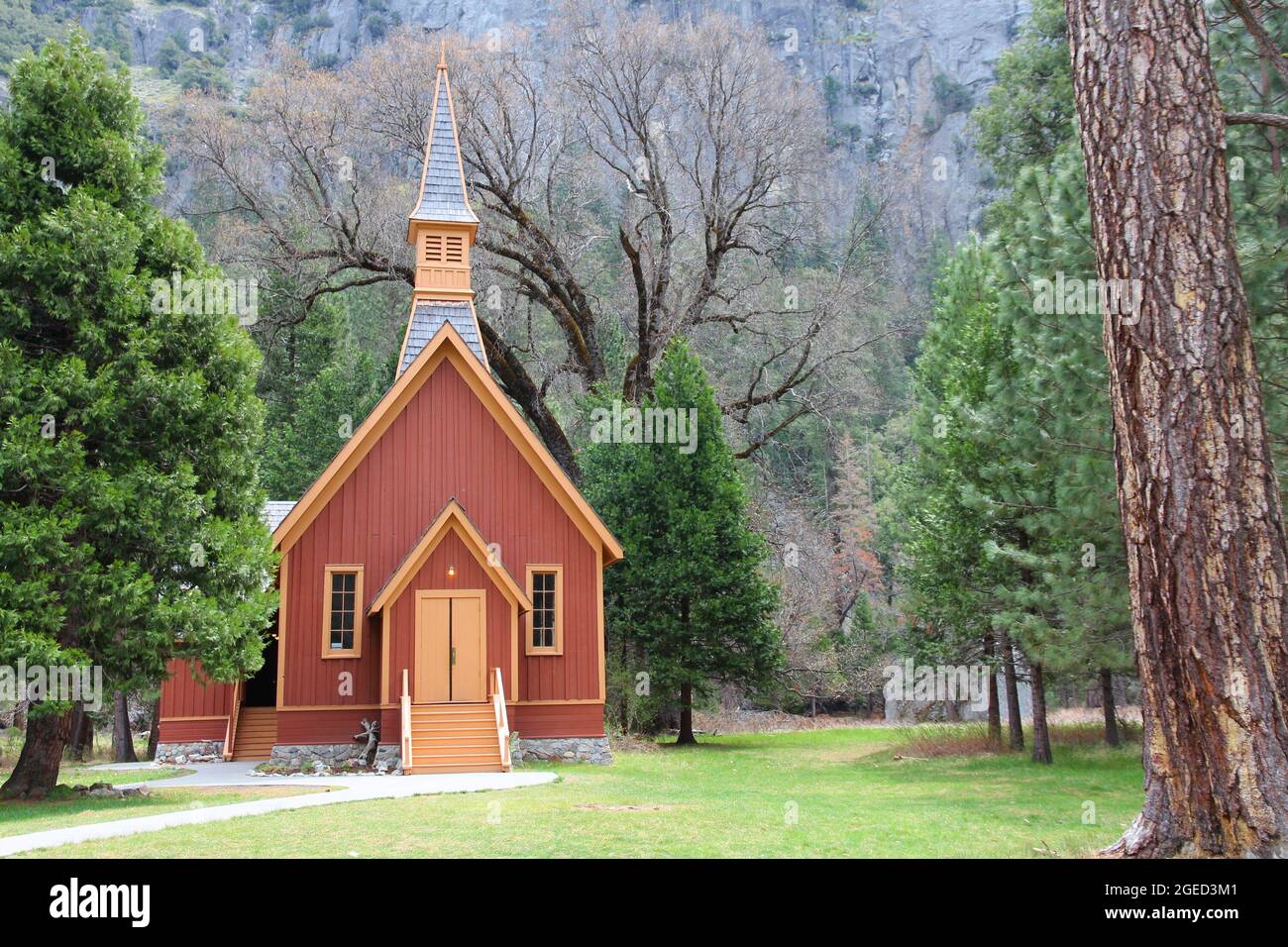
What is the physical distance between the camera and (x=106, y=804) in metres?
12.6

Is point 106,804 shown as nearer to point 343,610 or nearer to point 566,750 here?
point 343,610

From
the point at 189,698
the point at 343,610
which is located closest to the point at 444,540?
the point at 343,610

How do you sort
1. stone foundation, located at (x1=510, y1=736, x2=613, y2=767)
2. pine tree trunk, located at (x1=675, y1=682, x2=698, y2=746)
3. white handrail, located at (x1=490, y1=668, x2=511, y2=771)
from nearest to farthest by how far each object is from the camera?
white handrail, located at (x1=490, y1=668, x2=511, y2=771)
stone foundation, located at (x1=510, y1=736, x2=613, y2=767)
pine tree trunk, located at (x1=675, y1=682, x2=698, y2=746)

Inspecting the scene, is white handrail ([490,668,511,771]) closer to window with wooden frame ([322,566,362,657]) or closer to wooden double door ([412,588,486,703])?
wooden double door ([412,588,486,703])

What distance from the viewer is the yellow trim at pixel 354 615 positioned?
20156 mm

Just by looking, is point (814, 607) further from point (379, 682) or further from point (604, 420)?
point (379, 682)

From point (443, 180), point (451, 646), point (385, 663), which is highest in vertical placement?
point (443, 180)

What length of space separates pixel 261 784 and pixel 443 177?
13422 millimetres

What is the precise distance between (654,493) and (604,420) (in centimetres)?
275

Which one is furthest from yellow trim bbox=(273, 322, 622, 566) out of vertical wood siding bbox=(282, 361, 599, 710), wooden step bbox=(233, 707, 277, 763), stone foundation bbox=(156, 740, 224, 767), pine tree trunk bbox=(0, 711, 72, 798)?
pine tree trunk bbox=(0, 711, 72, 798)

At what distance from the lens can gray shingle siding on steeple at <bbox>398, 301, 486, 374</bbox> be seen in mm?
22047

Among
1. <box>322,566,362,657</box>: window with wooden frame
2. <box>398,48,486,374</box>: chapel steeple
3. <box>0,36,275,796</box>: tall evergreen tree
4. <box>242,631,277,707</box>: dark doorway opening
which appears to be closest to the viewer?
<box>0,36,275,796</box>: tall evergreen tree

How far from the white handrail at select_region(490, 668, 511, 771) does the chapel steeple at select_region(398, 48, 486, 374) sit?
641 centimetres

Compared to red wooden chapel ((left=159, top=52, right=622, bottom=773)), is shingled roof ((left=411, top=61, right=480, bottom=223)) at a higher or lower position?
higher
